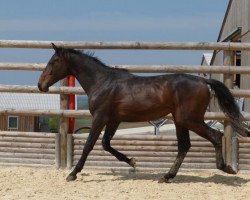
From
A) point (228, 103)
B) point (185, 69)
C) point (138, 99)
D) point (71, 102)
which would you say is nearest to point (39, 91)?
point (71, 102)

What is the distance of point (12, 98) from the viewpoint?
98.1 ft

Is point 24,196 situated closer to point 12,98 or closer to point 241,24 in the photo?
point 241,24

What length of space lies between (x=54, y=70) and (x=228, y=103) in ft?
8.43

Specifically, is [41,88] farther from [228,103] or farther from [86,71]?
[228,103]

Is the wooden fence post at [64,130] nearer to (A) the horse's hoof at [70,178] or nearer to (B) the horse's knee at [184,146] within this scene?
(A) the horse's hoof at [70,178]

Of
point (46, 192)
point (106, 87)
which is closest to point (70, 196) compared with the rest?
point (46, 192)

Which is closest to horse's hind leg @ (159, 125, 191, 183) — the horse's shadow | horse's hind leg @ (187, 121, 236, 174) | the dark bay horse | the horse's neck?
the dark bay horse

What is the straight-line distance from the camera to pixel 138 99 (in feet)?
23.7

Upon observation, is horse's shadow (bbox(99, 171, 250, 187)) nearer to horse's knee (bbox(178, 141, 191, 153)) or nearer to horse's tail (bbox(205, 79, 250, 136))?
horse's knee (bbox(178, 141, 191, 153))

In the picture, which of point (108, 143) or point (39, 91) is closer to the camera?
point (108, 143)

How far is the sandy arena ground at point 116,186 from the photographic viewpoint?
636 centimetres

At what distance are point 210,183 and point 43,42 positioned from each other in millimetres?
3466

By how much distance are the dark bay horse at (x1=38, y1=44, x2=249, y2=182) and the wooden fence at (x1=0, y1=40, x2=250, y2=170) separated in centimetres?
57

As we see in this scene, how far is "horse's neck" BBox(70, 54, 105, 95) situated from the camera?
758cm
